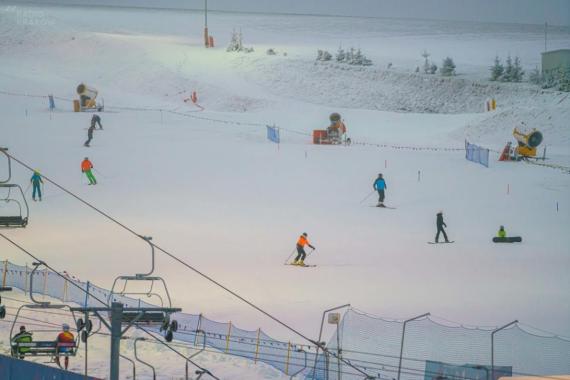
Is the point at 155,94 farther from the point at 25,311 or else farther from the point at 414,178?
the point at 25,311

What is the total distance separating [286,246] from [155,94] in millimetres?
23765

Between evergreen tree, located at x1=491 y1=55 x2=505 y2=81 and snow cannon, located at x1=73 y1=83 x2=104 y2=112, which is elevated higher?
evergreen tree, located at x1=491 y1=55 x2=505 y2=81

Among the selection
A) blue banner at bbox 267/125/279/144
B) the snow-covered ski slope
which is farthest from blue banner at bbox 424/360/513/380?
blue banner at bbox 267/125/279/144

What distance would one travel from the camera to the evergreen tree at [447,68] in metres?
54.6

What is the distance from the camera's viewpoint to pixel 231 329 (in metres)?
18.4

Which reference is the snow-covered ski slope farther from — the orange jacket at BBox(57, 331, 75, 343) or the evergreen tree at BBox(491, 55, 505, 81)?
the orange jacket at BBox(57, 331, 75, 343)

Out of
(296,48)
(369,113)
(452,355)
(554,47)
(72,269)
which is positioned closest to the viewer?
(452,355)

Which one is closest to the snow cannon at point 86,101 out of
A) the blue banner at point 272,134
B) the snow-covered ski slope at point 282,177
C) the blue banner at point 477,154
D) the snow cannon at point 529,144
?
the snow-covered ski slope at point 282,177

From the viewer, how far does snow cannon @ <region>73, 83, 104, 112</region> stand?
139 feet

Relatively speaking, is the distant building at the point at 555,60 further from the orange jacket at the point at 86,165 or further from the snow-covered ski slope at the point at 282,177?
the orange jacket at the point at 86,165

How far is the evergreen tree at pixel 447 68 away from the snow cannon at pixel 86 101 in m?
16.6

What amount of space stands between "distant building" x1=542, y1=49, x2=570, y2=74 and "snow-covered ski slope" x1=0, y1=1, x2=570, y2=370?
51.8 inches

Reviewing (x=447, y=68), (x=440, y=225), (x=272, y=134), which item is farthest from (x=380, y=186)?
(x=447, y=68)

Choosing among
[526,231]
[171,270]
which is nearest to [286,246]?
[171,270]
